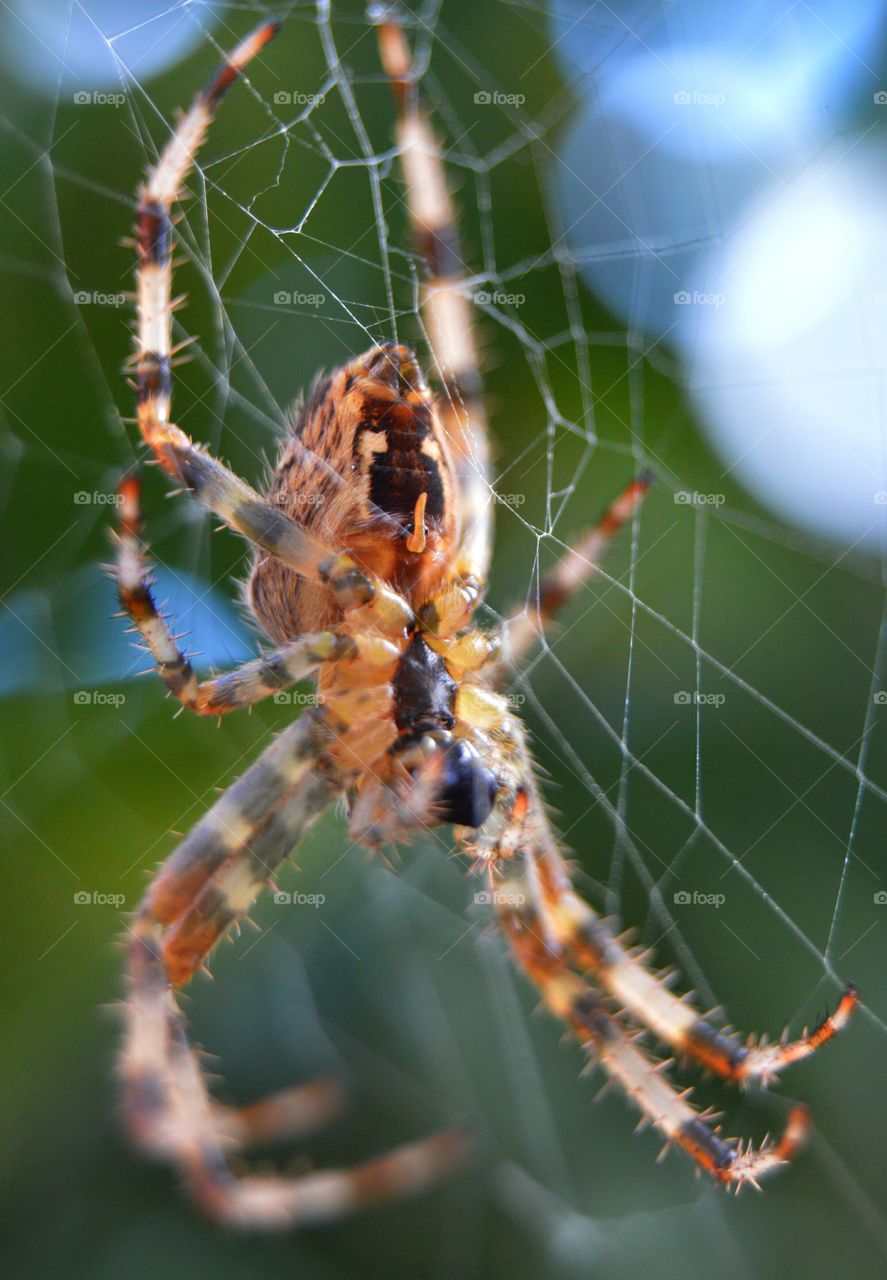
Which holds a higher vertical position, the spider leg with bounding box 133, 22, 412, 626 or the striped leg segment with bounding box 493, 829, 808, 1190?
the spider leg with bounding box 133, 22, 412, 626

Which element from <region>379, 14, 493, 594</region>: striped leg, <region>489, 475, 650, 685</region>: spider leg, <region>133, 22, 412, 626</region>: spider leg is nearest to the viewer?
<region>133, 22, 412, 626</region>: spider leg

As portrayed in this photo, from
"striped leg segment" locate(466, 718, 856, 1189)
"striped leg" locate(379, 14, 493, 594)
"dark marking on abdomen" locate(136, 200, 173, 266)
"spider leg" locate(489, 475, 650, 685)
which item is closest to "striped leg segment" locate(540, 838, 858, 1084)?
"striped leg segment" locate(466, 718, 856, 1189)

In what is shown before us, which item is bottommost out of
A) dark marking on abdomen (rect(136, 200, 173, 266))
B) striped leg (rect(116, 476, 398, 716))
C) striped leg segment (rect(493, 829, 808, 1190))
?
striped leg segment (rect(493, 829, 808, 1190))

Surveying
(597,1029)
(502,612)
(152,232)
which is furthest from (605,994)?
(152,232)

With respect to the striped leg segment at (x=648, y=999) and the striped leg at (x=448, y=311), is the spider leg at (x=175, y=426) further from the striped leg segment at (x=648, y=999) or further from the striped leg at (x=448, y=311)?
the striped leg segment at (x=648, y=999)

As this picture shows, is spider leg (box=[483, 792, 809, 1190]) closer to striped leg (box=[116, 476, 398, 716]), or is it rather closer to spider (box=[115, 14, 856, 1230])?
spider (box=[115, 14, 856, 1230])
